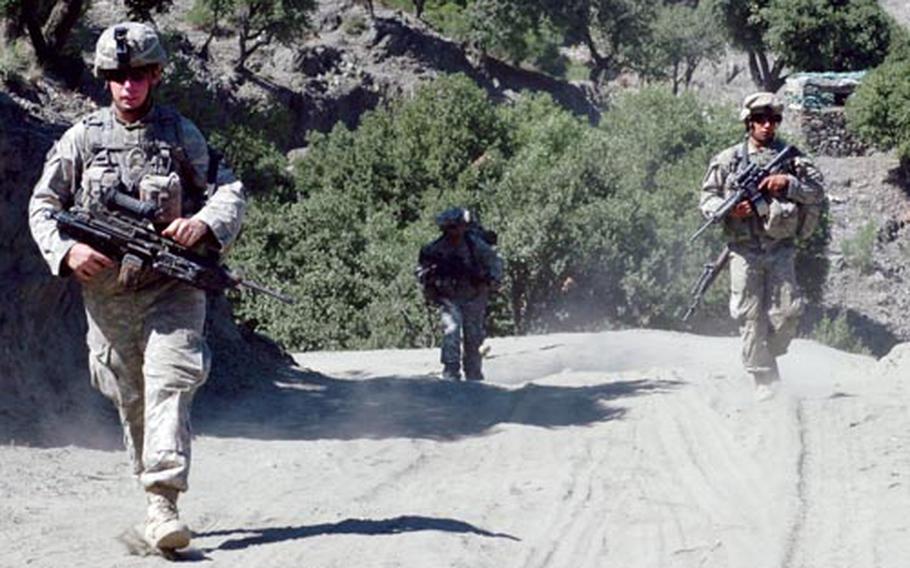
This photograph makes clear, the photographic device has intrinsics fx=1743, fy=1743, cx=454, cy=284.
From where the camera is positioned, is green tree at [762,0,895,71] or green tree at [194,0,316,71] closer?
green tree at [194,0,316,71]

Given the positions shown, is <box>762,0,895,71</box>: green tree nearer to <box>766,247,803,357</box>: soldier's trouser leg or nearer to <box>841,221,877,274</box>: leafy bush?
<box>841,221,877,274</box>: leafy bush

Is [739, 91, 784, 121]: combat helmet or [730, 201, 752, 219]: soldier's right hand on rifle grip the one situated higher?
[739, 91, 784, 121]: combat helmet

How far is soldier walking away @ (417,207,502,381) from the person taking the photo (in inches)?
653

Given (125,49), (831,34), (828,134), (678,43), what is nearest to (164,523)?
(125,49)

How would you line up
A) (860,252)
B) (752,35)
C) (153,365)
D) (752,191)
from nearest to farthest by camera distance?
(153,365), (752,191), (860,252), (752,35)

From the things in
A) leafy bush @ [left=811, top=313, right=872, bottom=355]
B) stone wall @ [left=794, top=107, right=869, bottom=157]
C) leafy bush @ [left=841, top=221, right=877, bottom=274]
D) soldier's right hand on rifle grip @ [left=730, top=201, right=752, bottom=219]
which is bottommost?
leafy bush @ [left=811, top=313, right=872, bottom=355]

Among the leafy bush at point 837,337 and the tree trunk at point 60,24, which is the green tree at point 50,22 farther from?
the leafy bush at point 837,337

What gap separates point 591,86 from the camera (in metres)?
67.1

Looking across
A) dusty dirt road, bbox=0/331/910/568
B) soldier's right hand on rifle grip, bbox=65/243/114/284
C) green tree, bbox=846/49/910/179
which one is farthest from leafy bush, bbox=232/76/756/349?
soldier's right hand on rifle grip, bbox=65/243/114/284

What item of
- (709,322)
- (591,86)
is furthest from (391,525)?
(591,86)

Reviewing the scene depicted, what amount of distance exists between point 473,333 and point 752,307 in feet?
15.8

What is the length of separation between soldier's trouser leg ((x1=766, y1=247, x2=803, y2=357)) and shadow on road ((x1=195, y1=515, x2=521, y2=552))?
4.89 m

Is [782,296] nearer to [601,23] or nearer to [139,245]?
[139,245]

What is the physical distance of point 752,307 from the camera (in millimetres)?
12312
